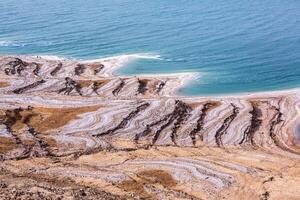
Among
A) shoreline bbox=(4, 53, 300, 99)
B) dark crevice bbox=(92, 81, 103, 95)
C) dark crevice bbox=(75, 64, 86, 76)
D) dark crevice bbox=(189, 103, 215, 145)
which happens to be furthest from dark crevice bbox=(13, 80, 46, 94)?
dark crevice bbox=(189, 103, 215, 145)

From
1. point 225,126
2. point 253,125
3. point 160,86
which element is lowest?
point 225,126

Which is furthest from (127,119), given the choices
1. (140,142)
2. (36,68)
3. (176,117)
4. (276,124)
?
(36,68)

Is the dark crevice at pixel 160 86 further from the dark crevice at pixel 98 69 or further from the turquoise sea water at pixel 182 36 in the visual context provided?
the dark crevice at pixel 98 69

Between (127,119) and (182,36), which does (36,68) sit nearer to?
(182,36)

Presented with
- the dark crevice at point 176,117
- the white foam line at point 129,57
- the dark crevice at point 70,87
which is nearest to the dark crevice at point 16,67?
the white foam line at point 129,57

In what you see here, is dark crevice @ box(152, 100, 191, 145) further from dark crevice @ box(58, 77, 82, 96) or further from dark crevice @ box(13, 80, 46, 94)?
dark crevice @ box(13, 80, 46, 94)
